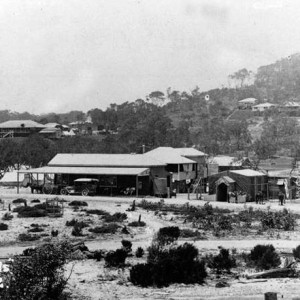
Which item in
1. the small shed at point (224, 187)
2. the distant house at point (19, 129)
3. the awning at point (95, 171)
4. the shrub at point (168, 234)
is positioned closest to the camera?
the shrub at point (168, 234)

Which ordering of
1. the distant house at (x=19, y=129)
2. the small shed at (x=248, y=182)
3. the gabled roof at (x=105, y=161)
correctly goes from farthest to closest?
1. the distant house at (x=19, y=129)
2. the gabled roof at (x=105, y=161)
3. the small shed at (x=248, y=182)

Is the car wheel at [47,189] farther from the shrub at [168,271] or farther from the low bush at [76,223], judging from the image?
the shrub at [168,271]

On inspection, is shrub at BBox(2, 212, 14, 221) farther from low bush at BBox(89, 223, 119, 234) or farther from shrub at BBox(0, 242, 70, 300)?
shrub at BBox(0, 242, 70, 300)

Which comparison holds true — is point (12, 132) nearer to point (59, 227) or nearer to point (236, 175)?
point (236, 175)

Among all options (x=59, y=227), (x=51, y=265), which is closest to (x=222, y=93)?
(x=59, y=227)

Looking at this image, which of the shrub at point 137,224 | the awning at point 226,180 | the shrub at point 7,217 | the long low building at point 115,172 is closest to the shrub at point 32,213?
the shrub at point 7,217

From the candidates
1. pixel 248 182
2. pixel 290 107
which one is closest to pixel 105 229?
pixel 248 182

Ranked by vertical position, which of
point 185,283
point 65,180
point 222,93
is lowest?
point 185,283
